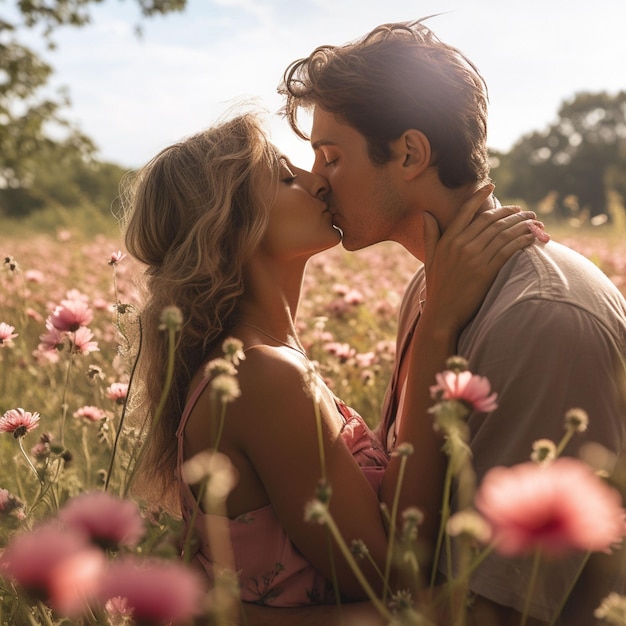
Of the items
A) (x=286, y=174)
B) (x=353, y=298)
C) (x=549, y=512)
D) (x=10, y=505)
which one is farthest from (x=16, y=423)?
(x=353, y=298)

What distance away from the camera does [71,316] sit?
219 centimetres

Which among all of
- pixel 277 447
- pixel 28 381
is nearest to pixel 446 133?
pixel 277 447

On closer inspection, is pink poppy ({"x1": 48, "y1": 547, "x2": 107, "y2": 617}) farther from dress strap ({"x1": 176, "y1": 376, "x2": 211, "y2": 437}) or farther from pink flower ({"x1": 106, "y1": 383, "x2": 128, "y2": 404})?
pink flower ({"x1": 106, "y1": 383, "x2": 128, "y2": 404})

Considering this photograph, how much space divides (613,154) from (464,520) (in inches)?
1982

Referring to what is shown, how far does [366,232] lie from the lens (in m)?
2.66

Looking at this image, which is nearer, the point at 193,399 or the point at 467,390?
the point at 467,390

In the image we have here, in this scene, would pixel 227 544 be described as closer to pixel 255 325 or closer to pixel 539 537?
pixel 255 325

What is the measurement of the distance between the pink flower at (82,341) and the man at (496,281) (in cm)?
87

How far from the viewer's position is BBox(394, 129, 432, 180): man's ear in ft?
8.31

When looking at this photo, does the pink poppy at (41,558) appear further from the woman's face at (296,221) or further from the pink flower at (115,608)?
the woman's face at (296,221)

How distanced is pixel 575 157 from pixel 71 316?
49.9 meters

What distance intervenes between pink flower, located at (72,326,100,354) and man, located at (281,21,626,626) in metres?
0.87

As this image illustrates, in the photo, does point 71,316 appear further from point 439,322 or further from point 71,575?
point 71,575

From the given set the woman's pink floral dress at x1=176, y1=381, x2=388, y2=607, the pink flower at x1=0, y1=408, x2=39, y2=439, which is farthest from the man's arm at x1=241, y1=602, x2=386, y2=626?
the pink flower at x1=0, y1=408, x2=39, y2=439
